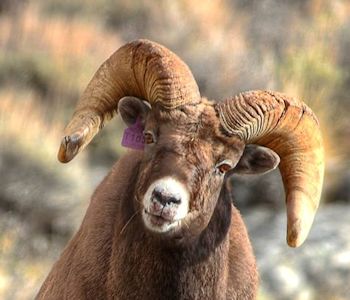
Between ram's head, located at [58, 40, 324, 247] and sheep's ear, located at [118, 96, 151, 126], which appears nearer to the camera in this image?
ram's head, located at [58, 40, 324, 247]

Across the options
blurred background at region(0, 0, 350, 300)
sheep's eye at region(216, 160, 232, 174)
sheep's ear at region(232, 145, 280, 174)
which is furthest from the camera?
blurred background at region(0, 0, 350, 300)

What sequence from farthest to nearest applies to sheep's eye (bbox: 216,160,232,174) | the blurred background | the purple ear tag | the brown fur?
the blurred background < the purple ear tag < sheep's eye (bbox: 216,160,232,174) < the brown fur

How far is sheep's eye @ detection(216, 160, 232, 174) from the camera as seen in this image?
6333 millimetres

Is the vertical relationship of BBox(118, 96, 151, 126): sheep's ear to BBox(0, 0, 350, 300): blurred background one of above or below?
above

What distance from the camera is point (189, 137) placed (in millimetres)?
6227

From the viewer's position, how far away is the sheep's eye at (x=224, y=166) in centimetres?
633

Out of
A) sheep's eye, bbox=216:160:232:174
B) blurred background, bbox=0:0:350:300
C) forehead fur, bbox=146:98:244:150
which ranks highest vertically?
forehead fur, bbox=146:98:244:150

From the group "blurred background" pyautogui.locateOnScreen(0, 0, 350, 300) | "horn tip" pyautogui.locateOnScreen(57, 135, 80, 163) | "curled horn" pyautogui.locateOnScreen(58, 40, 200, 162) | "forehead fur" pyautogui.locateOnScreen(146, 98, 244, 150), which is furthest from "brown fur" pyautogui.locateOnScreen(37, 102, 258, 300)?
"blurred background" pyautogui.locateOnScreen(0, 0, 350, 300)

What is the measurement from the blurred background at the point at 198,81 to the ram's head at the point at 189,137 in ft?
16.5

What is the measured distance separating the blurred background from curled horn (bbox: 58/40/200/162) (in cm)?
490

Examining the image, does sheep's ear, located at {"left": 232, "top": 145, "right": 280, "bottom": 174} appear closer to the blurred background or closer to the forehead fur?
the forehead fur

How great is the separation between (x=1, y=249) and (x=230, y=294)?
19.5 feet

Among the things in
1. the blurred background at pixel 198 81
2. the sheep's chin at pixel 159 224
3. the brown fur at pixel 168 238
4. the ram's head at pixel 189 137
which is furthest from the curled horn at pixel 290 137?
the blurred background at pixel 198 81

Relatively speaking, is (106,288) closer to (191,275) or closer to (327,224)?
(191,275)
